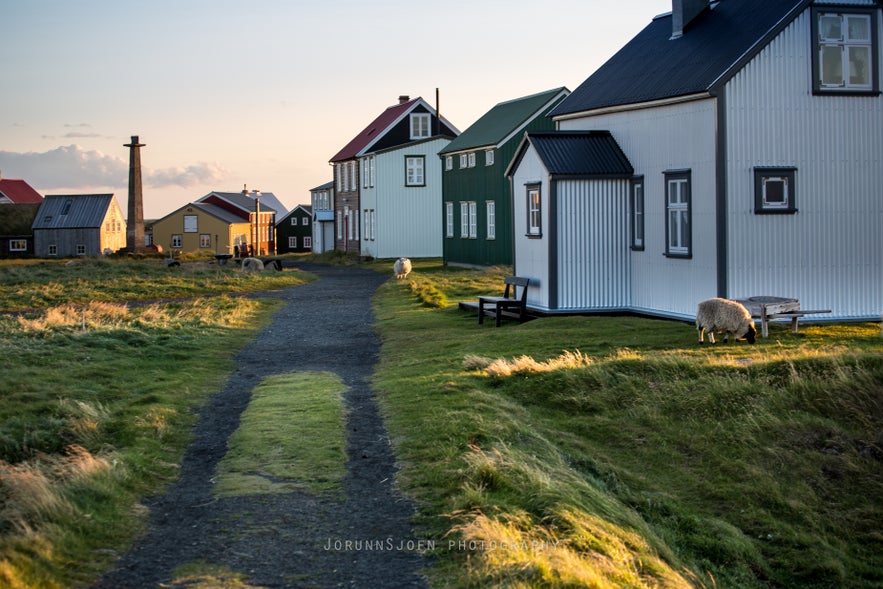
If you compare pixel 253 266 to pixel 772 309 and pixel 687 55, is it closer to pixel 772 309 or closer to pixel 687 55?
pixel 687 55

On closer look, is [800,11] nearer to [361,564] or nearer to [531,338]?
[531,338]

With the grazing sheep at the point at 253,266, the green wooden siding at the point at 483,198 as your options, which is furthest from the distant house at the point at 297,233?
the grazing sheep at the point at 253,266

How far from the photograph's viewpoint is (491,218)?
4288cm

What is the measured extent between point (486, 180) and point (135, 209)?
35.1 meters

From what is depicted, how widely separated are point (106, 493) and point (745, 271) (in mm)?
13691

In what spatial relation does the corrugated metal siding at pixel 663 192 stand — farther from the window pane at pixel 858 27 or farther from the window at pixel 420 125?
the window at pixel 420 125

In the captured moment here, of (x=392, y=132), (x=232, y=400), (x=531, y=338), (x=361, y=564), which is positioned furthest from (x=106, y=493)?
(x=392, y=132)

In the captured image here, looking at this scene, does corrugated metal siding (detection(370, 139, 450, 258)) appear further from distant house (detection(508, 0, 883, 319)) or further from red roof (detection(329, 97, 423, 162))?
distant house (detection(508, 0, 883, 319))

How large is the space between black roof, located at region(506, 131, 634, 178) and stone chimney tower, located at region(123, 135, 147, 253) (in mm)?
51312

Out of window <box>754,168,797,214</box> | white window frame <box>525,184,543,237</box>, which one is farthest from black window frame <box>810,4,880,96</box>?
white window frame <box>525,184,543,237</box>

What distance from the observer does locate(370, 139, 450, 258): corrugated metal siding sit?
55.2 m

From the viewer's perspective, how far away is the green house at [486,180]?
41.6 m

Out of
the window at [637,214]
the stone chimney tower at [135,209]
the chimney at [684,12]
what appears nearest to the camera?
the window at [637,214]

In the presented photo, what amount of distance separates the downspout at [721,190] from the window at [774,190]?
693mm
